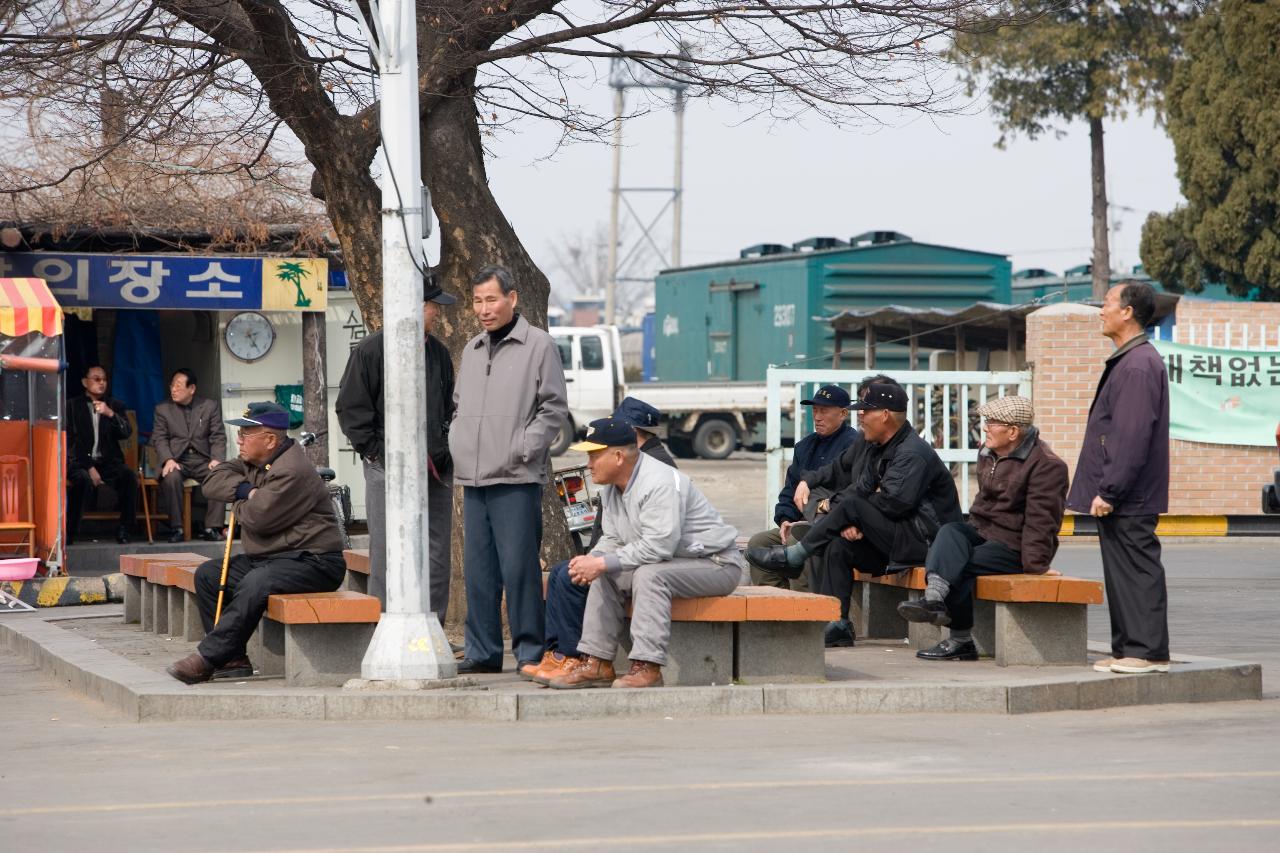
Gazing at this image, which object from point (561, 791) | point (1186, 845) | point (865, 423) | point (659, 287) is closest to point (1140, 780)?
point (1186, 845)

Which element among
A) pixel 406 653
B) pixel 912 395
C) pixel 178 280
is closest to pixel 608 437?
pixel 406 653

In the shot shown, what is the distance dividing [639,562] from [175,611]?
409cm

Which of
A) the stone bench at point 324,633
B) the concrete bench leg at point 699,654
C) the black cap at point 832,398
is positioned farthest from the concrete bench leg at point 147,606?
the black cap at point 832,398

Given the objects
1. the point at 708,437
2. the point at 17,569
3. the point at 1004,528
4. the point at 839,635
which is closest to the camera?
the point at 1004,528

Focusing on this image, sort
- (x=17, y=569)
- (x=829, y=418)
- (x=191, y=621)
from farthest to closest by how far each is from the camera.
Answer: (x=17, y=569)
(x=829, y=418)
(x=191, y=621)

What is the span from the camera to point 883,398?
9625 mm

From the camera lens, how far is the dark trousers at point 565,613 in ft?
27.5

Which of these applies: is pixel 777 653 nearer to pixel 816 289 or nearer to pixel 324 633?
pixel 324 633

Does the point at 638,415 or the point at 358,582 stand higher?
the point at 638,415

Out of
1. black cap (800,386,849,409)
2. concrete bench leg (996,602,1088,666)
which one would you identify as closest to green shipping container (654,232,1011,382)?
black cap (800,386,849,409)

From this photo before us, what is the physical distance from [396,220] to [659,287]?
3102 centimetres

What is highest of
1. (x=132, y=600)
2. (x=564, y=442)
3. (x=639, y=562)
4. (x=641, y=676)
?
(x=639, y=562)

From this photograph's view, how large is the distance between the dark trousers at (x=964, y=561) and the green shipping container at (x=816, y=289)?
2120cm

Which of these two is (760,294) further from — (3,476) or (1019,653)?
(1019,653)
